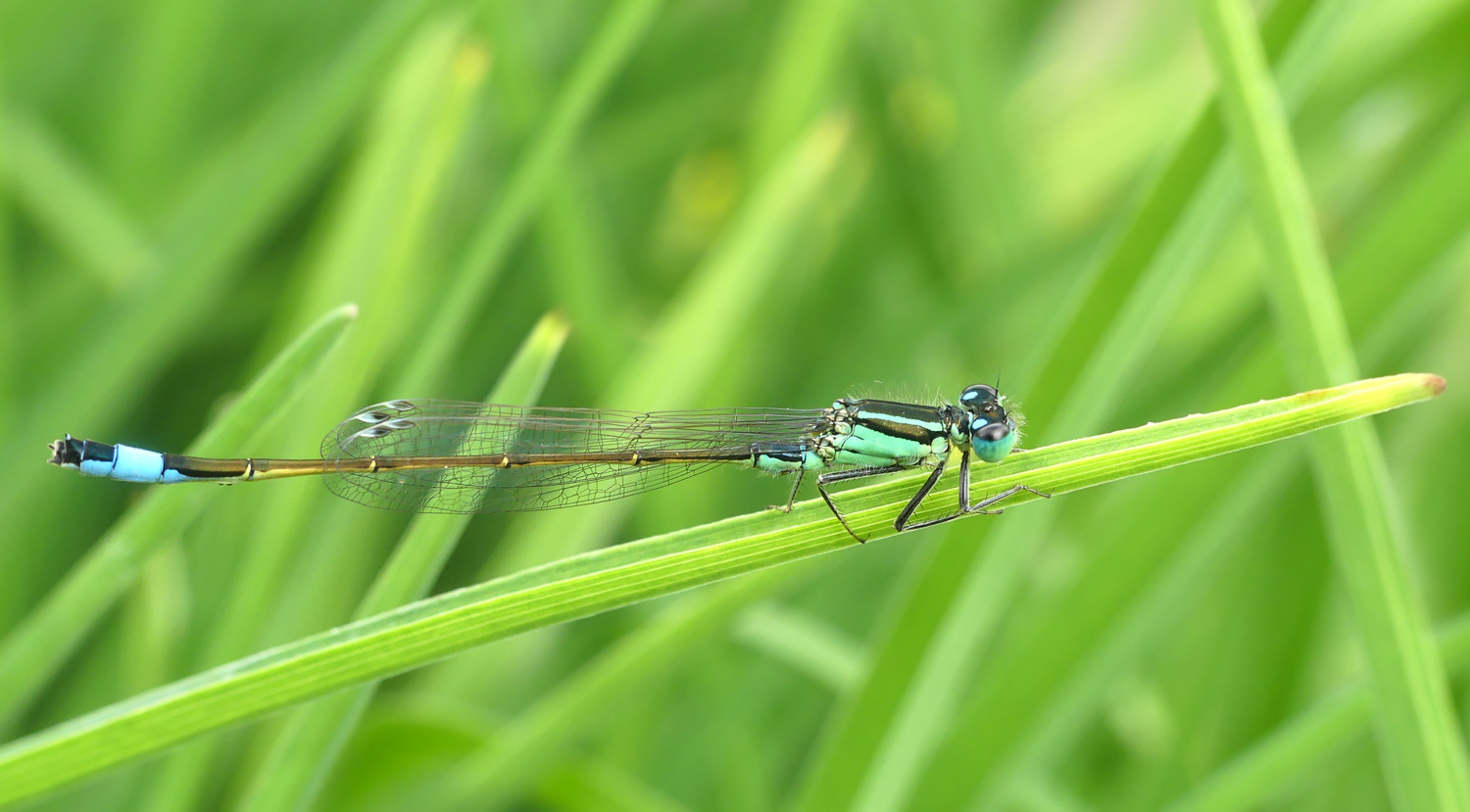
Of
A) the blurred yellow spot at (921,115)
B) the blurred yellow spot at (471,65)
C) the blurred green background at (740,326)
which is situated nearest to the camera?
the blurred green background at (740,326)

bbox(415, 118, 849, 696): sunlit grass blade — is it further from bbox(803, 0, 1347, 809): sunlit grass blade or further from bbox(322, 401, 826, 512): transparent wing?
bbox(803, 0, 1347, 809): sunlit grass blade

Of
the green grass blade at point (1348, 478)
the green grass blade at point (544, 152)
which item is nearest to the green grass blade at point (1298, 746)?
the green grass blade at point (1348, 478)

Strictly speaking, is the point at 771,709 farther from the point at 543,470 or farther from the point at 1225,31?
the point at 1225,31

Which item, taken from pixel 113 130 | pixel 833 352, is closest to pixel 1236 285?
pixel 833 352

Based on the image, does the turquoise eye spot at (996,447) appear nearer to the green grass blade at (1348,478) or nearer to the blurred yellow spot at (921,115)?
the green grass blade at (1348,478)

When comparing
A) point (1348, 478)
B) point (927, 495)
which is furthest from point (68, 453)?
point (1348, 478)

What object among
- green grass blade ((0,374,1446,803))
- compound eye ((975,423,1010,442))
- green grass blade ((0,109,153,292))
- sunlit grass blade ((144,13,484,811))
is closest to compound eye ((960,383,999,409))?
compound eye ((975,423,1010,442))
